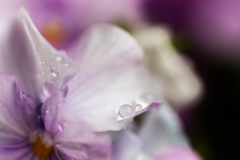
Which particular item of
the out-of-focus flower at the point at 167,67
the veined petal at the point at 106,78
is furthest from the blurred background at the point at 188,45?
the veined petal at the point at 106,78

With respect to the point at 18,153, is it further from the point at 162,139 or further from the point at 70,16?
the point at 70,16

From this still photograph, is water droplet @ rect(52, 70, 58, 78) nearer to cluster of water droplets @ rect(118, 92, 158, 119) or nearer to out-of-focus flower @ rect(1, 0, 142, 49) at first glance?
cluster of water droplets @ rect(118, 92, 158, 119)

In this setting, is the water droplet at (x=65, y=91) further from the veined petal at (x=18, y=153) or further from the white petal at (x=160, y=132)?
the white petal at (x=160, y=132)

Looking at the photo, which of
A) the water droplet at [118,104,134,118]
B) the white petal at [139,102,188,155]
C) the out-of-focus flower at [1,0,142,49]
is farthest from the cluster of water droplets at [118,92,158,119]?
the out-of-focus flower at [1,0,142,49]

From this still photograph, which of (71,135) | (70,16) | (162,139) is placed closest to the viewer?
(71,135)

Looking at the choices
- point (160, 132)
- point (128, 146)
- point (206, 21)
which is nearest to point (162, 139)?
point (160, 132)

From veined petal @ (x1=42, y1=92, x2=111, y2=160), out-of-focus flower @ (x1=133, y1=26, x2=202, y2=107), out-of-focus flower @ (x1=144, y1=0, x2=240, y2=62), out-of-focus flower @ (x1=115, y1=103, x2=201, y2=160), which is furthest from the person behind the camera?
out-of-focus flower @ (x1=144, y1=0, x2=240, y2=62)

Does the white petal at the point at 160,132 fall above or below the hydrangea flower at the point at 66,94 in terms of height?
above
